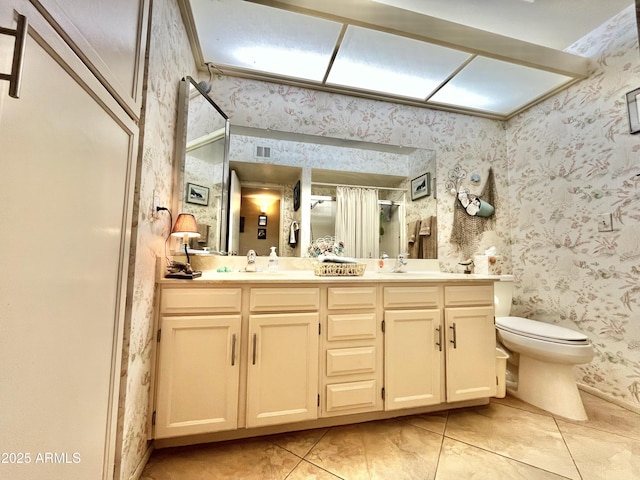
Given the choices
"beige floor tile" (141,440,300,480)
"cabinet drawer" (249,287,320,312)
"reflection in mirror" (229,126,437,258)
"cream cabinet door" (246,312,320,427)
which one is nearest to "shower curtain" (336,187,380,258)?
"reflection in mirror" (229,126,437,258)

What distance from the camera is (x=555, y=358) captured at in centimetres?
151

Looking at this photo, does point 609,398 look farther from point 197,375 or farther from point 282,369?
point 197,375

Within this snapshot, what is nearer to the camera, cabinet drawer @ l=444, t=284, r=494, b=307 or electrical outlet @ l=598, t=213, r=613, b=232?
cabinet drawer @ l=444, t=284, r=494, b=307

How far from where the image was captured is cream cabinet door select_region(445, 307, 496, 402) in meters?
1.47

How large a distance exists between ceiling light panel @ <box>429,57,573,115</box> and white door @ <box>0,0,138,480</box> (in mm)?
2230

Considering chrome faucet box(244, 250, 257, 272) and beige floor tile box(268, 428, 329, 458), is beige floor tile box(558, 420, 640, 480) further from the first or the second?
chrome faucet box(244, 250, 257, 272)

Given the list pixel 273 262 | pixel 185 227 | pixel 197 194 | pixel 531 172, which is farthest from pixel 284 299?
pixel 531 172

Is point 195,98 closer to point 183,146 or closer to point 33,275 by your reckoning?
point 183,146

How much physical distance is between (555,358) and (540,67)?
192cm

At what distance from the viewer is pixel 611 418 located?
1.50m

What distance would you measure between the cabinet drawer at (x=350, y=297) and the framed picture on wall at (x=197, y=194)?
95cm

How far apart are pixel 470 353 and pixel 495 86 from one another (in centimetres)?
206

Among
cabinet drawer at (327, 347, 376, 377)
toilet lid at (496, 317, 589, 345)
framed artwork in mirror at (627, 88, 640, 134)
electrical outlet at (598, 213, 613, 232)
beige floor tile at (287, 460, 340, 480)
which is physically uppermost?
framed artwork in mirror at (627, 88, 640, 134)

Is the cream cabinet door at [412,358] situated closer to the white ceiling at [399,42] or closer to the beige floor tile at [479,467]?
the beige floor tile at [479,467]
